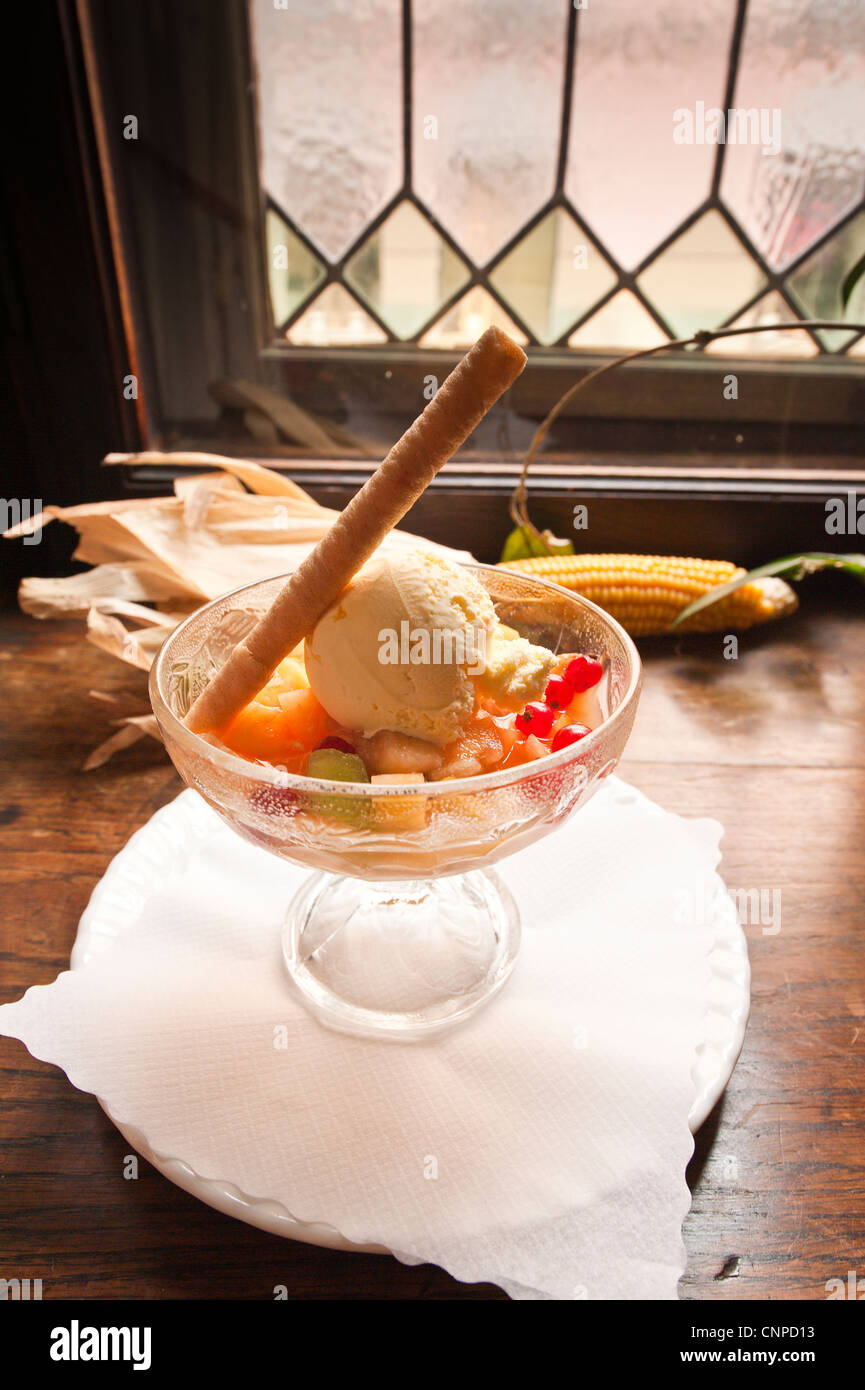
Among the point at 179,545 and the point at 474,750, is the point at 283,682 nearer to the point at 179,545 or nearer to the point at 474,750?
the point at 474,750

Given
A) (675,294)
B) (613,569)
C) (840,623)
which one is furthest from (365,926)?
(675,294)

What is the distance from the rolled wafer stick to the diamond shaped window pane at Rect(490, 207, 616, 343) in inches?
45.3

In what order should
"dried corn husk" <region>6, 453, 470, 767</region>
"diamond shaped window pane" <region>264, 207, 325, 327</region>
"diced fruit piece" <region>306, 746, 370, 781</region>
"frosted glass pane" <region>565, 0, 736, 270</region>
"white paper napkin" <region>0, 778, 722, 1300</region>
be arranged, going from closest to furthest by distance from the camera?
1. "white paper napkin" <region>0, 778, 722, 1300</region>
2. "diced fruit piece" <region>306, 746, 370, 781</region>
3. "dried corn husk" <region>6, 453, 470, 767</region>
4. "frosted glass pane" <region>565, 0, 736, 270</region>
5. "diamond shaped window pane" <region>264, 207, 325, 327</region>

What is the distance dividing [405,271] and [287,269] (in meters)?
0.22

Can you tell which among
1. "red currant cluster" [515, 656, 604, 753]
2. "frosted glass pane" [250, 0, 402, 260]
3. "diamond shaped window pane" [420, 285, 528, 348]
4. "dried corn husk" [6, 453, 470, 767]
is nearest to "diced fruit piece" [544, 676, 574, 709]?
"red currant cluster" [515, 656, 604, 753]

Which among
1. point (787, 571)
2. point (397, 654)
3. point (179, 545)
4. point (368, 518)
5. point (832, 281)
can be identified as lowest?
point (787, 571)

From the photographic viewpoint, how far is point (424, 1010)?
30.6 inches

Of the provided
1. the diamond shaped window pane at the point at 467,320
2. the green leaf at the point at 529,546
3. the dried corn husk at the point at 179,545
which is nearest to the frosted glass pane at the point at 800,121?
the diamond shaped window pane at the point at 467,320

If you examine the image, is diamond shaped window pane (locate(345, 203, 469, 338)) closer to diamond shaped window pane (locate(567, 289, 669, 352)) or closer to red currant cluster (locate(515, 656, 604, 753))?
diamond shaped window pane (locate(567, 289, 669, 352))

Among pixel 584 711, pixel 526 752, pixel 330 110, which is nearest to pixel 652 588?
pixel 584 711

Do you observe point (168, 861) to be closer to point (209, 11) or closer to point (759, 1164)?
point (759, 1164)

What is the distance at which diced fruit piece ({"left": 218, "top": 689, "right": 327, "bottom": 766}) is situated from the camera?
2.49 ft

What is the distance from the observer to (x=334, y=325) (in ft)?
5.62

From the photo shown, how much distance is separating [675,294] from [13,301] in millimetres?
1178
